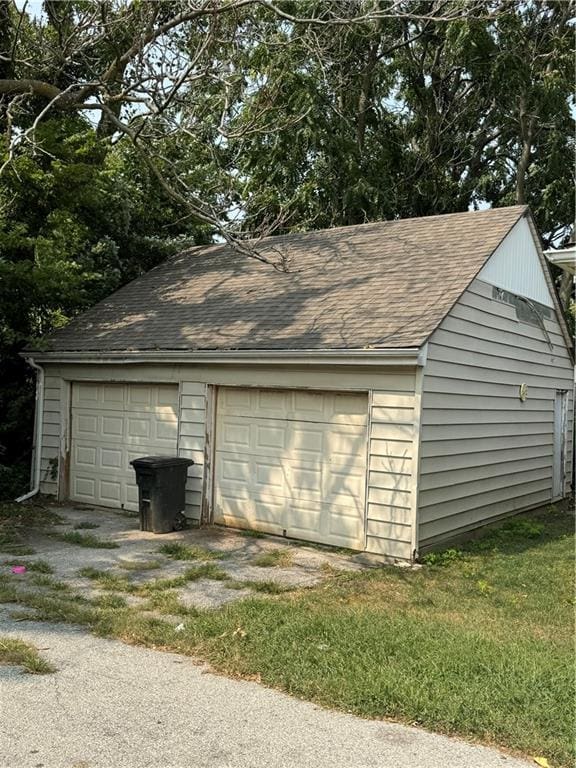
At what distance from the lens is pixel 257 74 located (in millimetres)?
17984

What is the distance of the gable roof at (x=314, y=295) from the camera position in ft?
29.9

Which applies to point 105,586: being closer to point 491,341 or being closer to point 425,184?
point 491,341

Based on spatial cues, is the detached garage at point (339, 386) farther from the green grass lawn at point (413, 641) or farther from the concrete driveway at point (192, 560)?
the green grass lawn at point (413, 641)

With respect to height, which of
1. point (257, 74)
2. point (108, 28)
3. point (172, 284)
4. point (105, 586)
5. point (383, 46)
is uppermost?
point (383, 46)

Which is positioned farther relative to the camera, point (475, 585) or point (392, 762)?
point (475, 585)

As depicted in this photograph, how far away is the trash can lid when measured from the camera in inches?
379

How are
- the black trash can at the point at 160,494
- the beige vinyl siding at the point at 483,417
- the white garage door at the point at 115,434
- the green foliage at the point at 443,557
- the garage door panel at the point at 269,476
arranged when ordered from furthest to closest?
the white garage door at the point at 115,434, the black trash can at the point at 160,494, the garage door panel at the point at 269,476, the beige vinyl siding at the point at 483,417, the green foliage at the point at 443,557

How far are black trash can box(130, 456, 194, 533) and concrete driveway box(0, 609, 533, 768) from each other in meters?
4.86

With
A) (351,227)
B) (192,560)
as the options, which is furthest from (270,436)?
(351,227)

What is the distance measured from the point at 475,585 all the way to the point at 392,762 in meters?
3.92

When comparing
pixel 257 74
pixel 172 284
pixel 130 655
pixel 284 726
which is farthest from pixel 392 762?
pixel 257 74

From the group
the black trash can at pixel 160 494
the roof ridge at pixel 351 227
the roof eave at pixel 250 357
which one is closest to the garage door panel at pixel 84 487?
the roof eave at pixel 250 357

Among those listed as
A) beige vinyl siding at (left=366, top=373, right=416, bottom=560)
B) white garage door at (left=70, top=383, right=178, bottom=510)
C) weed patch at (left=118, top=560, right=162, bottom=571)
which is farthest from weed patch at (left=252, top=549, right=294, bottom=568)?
white garage door at (left=70, top=383, right=178, bottom=510)

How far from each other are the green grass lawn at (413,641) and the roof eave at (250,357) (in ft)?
7.85
